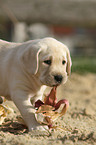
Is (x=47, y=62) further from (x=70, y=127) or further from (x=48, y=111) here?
(x=70, y=127)

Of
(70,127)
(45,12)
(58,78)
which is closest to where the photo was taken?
(58,78)

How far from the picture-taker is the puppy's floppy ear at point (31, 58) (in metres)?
2.07

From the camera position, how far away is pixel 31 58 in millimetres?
2113

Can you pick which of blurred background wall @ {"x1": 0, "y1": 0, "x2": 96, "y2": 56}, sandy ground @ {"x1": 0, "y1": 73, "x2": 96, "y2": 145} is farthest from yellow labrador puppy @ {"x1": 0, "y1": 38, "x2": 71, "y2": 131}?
blurred background wall @ {"x1": 0, "y1": 0, "x2": 96, "y2": 56}

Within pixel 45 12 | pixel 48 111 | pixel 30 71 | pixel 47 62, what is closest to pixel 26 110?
pixel 48 111

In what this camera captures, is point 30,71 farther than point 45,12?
No

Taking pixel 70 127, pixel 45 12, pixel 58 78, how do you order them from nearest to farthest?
pixel 58 78 < pixel 70 127 < pixel 45 12

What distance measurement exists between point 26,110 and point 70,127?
1.60 feet

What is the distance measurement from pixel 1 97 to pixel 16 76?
0.40m

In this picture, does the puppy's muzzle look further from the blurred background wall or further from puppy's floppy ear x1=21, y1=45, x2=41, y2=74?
the blurred background wall

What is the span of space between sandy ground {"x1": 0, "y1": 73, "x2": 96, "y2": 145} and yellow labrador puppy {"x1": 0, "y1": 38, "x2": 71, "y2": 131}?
165mm

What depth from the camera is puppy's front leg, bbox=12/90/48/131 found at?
2.06 metres

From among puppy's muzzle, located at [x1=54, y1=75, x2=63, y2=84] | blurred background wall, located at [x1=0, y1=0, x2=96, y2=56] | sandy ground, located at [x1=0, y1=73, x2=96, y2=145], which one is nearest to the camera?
sandy ground, located at [x1=0, y1=73, x2=96, y2=145]

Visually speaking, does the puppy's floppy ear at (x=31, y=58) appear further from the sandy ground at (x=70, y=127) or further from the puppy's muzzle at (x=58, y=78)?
the sandy ground at (x=70, y=127)
